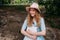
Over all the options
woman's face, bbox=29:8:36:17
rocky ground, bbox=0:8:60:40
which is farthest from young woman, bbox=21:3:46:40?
rocky ground, bbox=0:8:60:40

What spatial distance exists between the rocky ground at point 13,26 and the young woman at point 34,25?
8.34 ft

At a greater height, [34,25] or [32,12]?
[32,12]

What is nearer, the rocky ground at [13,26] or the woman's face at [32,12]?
the woman's face at [32,12]

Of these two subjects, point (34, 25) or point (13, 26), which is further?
point (13, 26)

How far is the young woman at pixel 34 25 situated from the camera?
12.9ft

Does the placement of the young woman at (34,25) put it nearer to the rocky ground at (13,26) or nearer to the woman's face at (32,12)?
the woman's face at (32,12)

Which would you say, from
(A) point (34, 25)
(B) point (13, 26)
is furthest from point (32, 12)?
(B) point (13, 26)

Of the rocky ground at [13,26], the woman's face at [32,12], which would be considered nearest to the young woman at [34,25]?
the woman's face at [32,12]

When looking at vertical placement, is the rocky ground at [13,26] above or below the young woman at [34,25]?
below

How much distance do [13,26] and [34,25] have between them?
301 cm

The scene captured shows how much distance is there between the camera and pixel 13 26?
6.96m

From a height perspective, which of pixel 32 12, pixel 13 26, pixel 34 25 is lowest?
pixel 13 26

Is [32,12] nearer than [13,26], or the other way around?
[32,12]

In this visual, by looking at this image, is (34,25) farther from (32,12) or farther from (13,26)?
(13,26)
